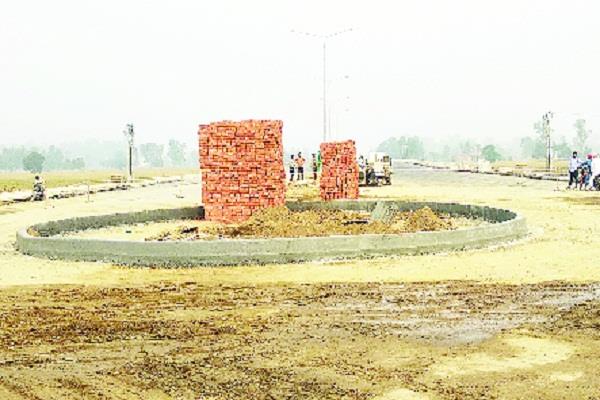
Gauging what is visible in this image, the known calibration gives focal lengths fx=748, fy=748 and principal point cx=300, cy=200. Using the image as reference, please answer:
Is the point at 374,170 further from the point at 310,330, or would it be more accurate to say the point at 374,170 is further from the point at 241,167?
the point at 310,330

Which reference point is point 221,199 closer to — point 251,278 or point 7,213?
point 251,278

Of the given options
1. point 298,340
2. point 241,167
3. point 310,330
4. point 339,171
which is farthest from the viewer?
point 339,171

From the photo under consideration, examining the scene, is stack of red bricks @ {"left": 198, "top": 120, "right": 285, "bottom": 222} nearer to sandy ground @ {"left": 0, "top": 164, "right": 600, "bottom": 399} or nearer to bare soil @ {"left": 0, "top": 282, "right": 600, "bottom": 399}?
sandy ground @ {"left": 0, "top": 164, "right": 600, "bottom": 399}

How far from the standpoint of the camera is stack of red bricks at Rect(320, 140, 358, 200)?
29219 millimetres

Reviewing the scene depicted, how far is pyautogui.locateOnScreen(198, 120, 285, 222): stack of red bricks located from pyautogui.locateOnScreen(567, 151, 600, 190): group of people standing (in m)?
20.3

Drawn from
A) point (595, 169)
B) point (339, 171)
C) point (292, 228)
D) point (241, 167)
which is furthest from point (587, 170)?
point (292, 228)

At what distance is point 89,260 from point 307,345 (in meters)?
7.56

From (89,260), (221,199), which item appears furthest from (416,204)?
(89,260)

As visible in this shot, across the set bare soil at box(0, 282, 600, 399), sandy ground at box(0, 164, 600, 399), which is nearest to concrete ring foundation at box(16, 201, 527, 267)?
sandy ground at box(0, 164, 600, 399)

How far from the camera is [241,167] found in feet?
65.5

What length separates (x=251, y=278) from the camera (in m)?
11.5

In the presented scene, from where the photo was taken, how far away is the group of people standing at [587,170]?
3544 cm

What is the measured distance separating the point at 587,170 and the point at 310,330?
3240cm

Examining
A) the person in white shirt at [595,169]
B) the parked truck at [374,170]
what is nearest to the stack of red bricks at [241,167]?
the person in white shirt at [595,169]
